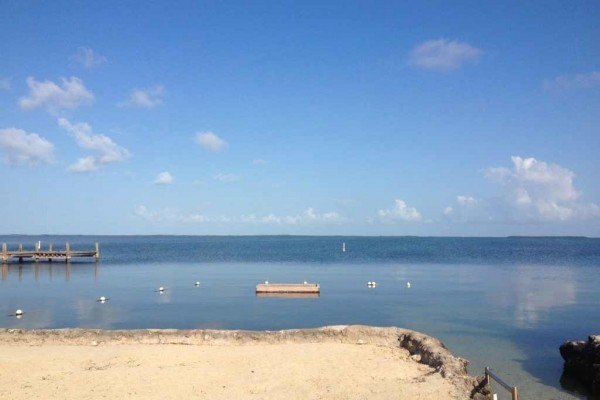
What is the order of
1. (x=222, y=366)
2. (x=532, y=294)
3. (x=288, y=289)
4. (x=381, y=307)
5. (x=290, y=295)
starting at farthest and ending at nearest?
(x=288, y=289)
(x=532, y=294)
(x=290, y=295)
(x=381, y=307)
(x=222, y=366)

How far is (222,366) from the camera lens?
13.5 metres

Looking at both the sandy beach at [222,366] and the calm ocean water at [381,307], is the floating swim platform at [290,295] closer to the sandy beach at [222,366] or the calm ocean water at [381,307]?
the calm ocean water at [381,307]

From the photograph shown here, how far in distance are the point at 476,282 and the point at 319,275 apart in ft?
44.5

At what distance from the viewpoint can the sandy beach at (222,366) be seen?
11.5 m

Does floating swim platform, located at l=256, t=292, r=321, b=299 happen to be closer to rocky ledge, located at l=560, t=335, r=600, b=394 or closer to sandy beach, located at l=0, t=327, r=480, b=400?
sandy beach, located at l=0, t=327, r=480, b=400

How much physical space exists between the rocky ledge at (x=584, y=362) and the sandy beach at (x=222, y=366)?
4411mm

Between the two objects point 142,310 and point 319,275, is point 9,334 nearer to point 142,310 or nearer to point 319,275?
point 142,310

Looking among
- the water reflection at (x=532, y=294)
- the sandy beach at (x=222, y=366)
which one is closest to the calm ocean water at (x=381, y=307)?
the water reflection at (x=532, y=294)

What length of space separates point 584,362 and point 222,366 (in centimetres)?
1052

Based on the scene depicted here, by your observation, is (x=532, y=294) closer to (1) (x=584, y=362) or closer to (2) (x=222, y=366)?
(1) (x=584, y=362)

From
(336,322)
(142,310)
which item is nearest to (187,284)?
(142,310)

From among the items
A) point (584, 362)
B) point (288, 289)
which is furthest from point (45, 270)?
point (584, 362)

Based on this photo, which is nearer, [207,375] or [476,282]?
[207,375]

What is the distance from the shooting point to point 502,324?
22.7m
